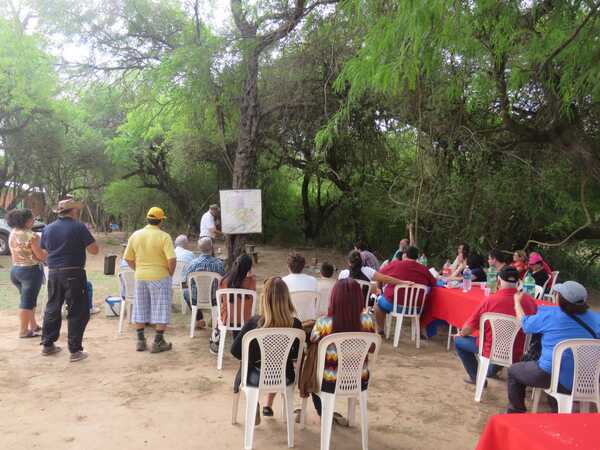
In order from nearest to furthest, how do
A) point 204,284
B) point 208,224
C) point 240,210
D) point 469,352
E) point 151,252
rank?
point 469,352, point 151,252, point 204,284, point 240,210, point 208,224

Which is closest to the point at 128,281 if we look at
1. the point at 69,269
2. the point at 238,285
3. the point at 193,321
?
the point at 193,321

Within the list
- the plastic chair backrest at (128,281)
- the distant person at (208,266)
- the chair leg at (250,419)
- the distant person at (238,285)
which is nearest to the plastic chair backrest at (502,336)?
the chair leg at (250,419)

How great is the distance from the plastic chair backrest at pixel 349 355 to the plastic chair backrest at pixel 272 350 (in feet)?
0.69

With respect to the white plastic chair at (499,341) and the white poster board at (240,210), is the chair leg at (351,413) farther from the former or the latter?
the white poster board at (240,210)

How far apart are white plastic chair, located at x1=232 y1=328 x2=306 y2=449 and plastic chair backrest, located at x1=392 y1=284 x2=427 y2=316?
2.79 metres

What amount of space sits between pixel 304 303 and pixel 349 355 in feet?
5.17

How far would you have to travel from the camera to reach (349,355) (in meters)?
3.08

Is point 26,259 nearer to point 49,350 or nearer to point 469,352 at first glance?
point 49,350

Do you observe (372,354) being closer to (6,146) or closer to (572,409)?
(572,409)

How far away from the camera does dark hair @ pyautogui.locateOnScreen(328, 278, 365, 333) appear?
10.2 feet

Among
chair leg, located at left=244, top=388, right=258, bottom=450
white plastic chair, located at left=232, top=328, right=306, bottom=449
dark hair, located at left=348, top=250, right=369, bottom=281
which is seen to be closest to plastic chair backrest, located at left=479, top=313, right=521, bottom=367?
white plastic chair, located at left=232, top=328, right=306, bottom=449

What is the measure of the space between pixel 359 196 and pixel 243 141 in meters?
6.26

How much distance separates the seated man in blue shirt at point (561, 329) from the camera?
314 cm

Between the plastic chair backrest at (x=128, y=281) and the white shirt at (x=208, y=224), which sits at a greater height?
the white shirt at (x=208, y=224)
